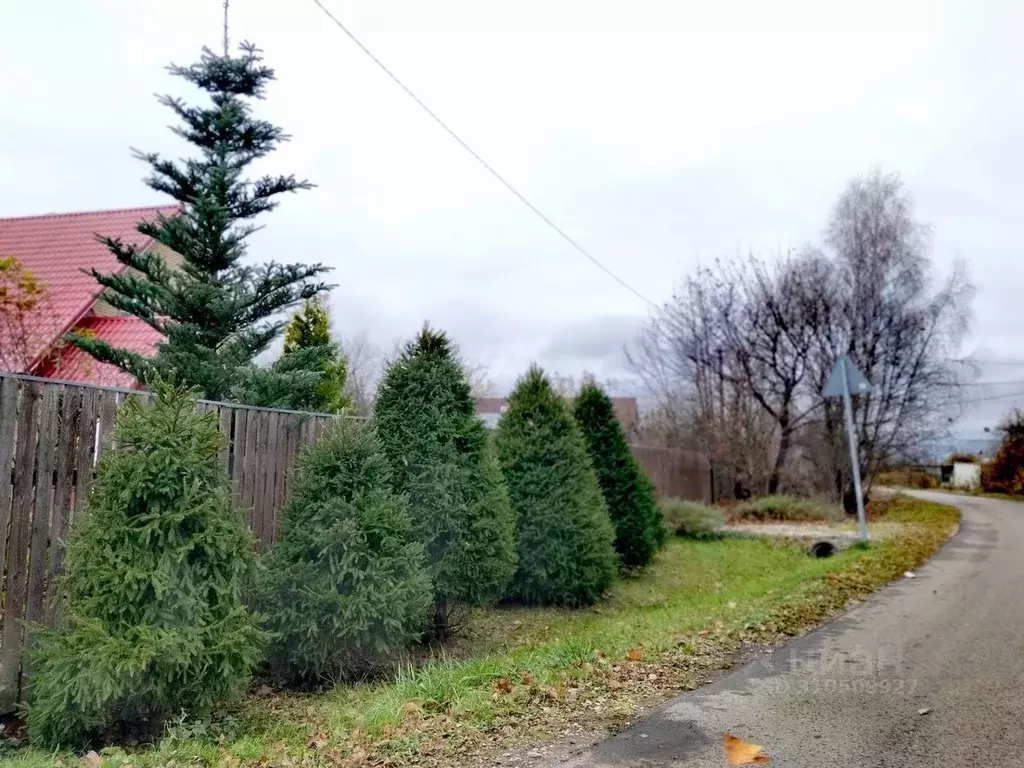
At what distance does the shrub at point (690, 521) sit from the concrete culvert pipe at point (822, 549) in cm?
269

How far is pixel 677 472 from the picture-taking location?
2188 cm

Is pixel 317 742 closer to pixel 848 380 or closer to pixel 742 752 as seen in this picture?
pixel 742 752

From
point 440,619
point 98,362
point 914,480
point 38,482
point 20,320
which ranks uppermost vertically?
point 20,320

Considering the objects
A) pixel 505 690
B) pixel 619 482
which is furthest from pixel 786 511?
pixel 505 690

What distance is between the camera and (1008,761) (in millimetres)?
3865

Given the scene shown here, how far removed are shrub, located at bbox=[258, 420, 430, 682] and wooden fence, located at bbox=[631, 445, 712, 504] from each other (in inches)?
495

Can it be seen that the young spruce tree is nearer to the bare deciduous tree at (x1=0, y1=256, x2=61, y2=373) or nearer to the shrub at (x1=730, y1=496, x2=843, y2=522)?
the bare deciduous tree at (x1=0, y1=256, x2=61, y2=373)

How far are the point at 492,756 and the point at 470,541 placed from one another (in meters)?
3.34

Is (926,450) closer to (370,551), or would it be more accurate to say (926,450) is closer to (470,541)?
(470,541)

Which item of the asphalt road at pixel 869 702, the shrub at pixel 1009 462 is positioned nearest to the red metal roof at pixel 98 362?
the asphalt road at pixel 869 702

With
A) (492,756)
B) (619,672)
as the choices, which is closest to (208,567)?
(492,756)

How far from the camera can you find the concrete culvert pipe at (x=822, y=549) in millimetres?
14008

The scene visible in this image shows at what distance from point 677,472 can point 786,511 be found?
324cm

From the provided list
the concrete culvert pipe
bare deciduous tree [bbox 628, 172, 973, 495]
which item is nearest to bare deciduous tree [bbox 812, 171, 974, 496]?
bare deciduous tree [bbox 628, 172, 973, 495]
